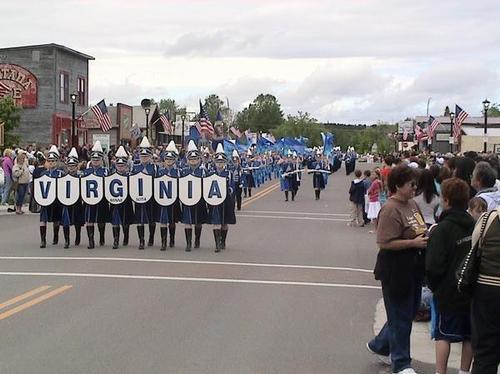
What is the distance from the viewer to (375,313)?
10492mm

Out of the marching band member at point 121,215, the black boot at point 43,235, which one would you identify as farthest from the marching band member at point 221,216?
the black boot at point 43,235

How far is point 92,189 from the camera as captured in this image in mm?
16516

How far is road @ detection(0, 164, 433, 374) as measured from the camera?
7.85 m

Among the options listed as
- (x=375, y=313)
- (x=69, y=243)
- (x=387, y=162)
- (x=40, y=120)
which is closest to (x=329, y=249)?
(x=387, y=162)

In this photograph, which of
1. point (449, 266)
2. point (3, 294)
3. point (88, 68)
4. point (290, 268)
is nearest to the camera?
point (449, 266)

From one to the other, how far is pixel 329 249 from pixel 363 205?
6.14 m

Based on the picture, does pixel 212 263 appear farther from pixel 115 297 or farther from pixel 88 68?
pixel 88 68

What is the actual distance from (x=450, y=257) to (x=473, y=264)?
0.62 metres

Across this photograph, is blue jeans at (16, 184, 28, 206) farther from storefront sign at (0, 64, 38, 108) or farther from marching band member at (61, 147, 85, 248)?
storefront sign at (0, 64, 38, 108)

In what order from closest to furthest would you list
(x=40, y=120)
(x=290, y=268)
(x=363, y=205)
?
(x=290, y=268) → (x=363, y=205) → (x=40, y=120)

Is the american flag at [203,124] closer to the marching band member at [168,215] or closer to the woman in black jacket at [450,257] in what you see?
the marching band member at [168,215]

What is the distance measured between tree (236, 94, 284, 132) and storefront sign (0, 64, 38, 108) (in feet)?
405

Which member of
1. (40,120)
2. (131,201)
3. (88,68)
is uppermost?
(88,68)

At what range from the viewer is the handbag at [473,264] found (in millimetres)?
5758
